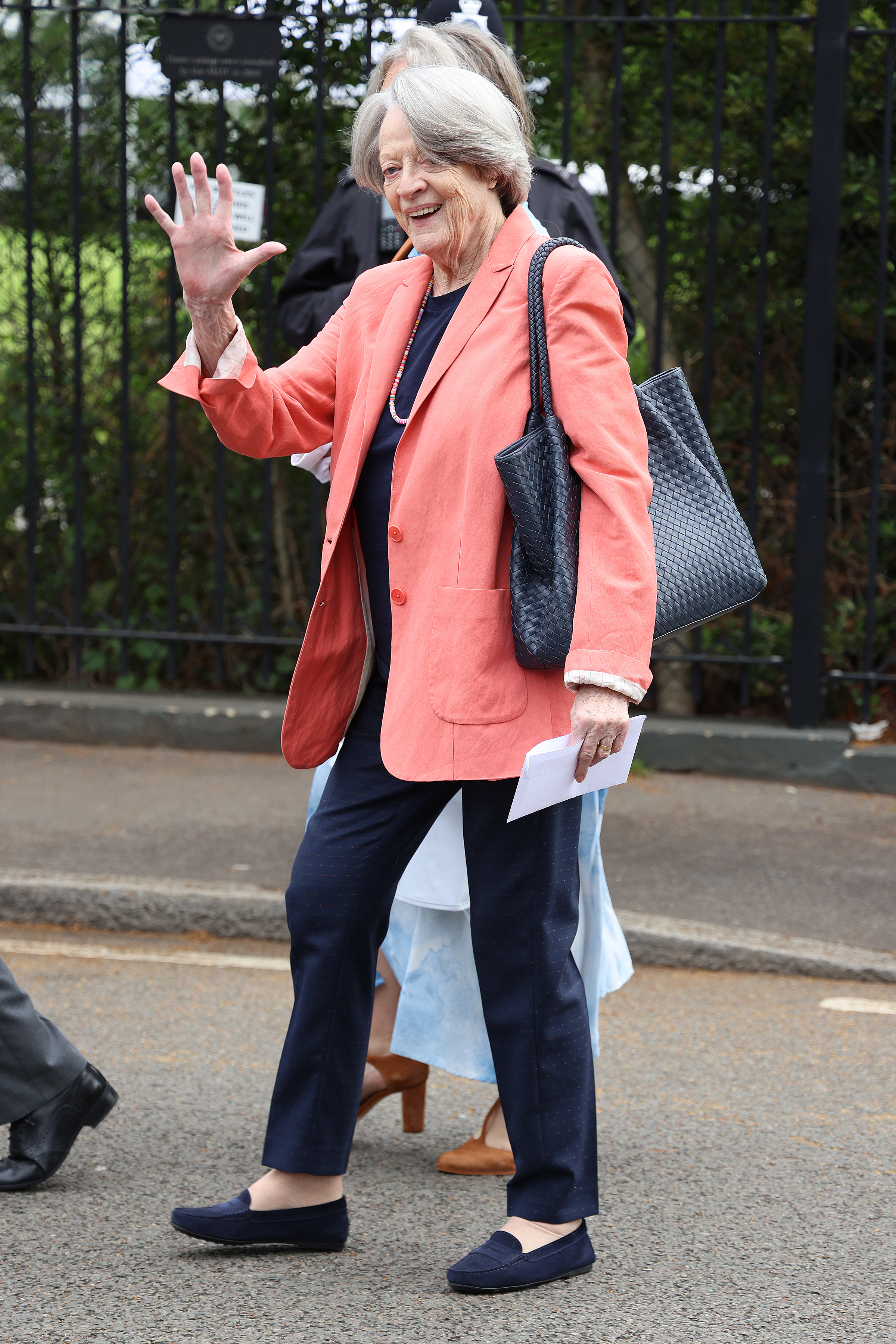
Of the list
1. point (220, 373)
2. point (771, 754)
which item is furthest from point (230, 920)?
point (771, 754)

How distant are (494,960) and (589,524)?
2.44 feet

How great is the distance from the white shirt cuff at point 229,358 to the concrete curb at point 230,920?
2286 mm

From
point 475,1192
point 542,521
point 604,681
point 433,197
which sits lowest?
point 475,1192

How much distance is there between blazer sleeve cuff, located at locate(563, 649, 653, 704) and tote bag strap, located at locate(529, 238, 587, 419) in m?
0.39

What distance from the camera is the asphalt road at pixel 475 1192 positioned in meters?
2.42

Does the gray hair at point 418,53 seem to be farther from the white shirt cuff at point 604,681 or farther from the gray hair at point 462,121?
the white shirt cuff at point 604,681

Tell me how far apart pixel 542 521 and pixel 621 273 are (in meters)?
4.33

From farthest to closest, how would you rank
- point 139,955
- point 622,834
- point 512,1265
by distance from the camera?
point 622,834 < point 139,955 < point 512,1265

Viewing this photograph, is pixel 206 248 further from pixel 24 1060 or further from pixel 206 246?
pixel 24 1060

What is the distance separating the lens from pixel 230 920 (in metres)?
4.46

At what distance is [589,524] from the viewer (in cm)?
233

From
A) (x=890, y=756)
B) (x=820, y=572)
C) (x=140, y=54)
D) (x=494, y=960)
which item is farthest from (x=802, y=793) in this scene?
(x=140, y=54)

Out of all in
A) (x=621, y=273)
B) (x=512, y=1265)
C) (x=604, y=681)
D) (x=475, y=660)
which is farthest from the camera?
(x=621, y=273)

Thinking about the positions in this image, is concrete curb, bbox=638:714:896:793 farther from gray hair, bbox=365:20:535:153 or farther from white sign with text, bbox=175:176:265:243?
gray hair, bbox=365:20:535:153
